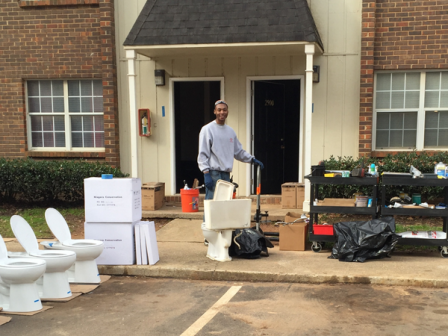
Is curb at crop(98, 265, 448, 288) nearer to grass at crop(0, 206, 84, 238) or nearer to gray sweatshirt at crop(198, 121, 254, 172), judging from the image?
gray sweatshirt at crop(198, 121, 254, 172)

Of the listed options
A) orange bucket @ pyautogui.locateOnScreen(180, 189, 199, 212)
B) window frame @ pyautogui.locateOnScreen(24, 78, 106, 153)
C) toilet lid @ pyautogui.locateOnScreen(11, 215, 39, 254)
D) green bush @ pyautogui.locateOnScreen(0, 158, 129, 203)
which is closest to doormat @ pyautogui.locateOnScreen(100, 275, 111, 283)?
toilet lid @ pyautogui.locateOnScreen(11, 215, 39, 254)

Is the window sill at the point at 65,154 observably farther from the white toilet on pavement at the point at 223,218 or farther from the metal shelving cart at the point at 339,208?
the metal shelving cart at the point at 339,208

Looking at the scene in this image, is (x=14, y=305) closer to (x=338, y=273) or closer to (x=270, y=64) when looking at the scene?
(x=338, y=273)

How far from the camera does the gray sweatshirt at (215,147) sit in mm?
6875

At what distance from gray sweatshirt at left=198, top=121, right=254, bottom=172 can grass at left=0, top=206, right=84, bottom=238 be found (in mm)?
3263

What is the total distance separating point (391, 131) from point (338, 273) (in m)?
5.04

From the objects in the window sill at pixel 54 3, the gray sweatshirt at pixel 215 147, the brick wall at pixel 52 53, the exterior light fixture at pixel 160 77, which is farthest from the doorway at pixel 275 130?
the window sill at pixel 54 3

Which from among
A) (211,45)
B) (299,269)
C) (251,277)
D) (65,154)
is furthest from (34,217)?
(299,269)

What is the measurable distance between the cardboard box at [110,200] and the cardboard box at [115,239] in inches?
3.0

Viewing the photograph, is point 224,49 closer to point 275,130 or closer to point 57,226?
point 275,130

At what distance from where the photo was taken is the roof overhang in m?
8.77

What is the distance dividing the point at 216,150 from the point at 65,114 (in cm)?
527

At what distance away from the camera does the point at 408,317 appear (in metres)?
4.60

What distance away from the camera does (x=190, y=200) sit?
9.27 meters
